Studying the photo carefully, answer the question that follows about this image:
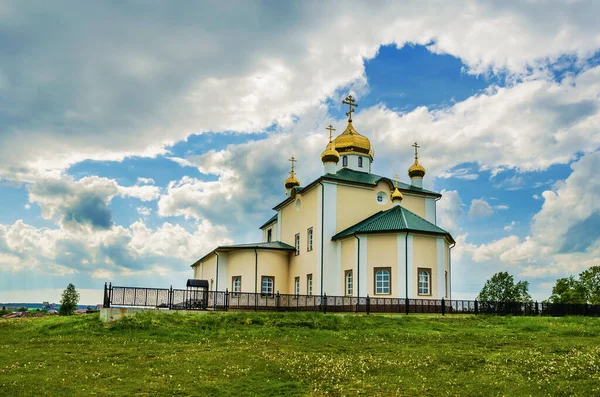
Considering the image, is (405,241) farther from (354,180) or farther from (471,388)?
(471,388)

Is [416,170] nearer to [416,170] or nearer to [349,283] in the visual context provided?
[416,170]

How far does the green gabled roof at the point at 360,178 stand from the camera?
29.7m

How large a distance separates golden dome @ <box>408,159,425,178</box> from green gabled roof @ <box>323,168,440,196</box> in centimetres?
88

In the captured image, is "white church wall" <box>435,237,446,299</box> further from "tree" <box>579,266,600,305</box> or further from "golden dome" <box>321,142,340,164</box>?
"tree" <box>579,266,600,305</box>

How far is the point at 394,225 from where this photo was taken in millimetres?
26469

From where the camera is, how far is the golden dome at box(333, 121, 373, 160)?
110ft

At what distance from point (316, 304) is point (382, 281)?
365cm

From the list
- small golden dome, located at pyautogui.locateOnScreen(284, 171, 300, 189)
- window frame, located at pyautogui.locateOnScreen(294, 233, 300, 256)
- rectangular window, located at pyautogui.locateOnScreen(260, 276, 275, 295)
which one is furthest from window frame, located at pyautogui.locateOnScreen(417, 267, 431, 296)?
small golden dome, located at pyautogui.locateOnScreen(284, 171, 300, 189)

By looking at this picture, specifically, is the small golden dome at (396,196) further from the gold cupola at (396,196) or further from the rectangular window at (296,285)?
the rectangular window at (296,285)

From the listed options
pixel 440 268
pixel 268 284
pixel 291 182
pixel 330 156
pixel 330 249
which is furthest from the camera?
pixel 291 182

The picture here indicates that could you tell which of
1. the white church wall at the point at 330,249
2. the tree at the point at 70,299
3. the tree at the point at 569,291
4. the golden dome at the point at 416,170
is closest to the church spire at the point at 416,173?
the golden dome at the point at 416,170

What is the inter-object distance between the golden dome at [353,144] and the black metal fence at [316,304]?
1093cm

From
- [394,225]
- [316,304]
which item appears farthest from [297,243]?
[316,304]

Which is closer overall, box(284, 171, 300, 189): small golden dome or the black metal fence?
the black metal fence
